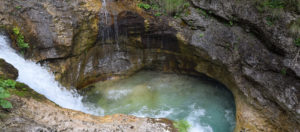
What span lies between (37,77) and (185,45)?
4.23m

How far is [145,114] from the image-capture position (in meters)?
6.16

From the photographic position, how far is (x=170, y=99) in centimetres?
689

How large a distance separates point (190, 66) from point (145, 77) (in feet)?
5.57

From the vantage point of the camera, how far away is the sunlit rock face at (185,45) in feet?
17.2

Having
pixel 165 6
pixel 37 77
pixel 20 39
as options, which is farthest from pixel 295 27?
pixel 20 39

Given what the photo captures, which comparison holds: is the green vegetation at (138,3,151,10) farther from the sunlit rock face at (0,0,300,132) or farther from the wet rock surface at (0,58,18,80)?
the wet rock surface at (0,58,18,80)

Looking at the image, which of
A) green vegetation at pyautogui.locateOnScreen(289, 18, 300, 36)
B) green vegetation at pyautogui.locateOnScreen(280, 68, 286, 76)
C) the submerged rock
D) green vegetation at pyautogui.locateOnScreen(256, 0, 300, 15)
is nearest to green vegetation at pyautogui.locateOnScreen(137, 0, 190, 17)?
green vegetation at pyautogui.locateOnScreen(256, 0, 300, 15)

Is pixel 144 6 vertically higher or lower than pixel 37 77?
higher

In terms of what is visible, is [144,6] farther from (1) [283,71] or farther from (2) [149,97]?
(1) [283,71]

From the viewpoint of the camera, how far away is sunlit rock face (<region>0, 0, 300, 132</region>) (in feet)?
17.2

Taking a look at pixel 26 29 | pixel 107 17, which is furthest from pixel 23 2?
pixel 107 17

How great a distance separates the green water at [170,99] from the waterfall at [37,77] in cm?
119

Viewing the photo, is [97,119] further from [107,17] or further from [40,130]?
[107,17]

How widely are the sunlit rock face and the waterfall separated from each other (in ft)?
0.93
